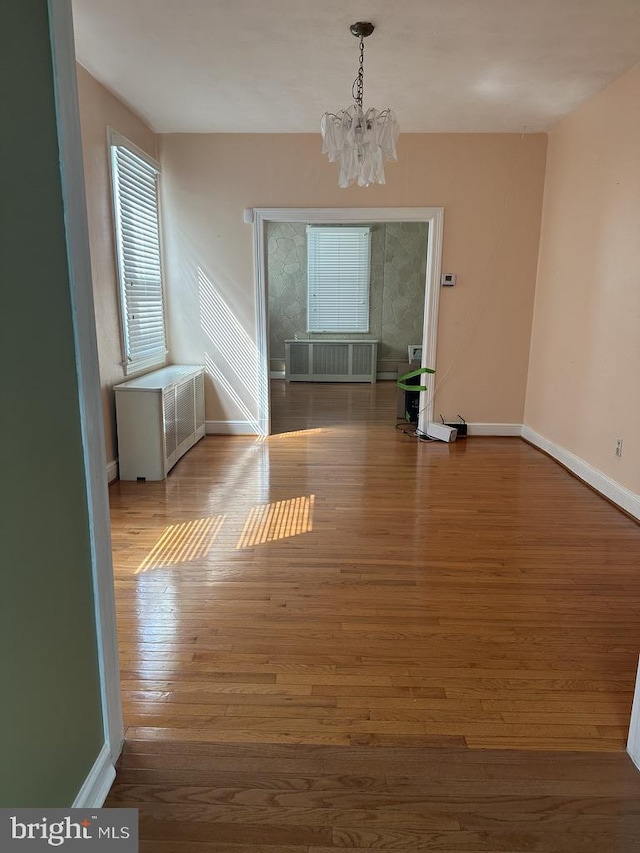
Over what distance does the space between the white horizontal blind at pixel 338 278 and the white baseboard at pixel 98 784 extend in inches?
324

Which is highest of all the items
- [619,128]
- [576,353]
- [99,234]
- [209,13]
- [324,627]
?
[209,13]

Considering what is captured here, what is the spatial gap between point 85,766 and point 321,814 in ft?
2.11

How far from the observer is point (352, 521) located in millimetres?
3504

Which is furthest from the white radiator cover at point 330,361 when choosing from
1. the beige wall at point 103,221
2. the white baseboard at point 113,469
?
the white baseboard at point 113,469

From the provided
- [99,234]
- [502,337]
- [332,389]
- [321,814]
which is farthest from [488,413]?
[321,814]

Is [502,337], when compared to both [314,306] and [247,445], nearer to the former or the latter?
[247,445]

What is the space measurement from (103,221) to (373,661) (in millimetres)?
3521

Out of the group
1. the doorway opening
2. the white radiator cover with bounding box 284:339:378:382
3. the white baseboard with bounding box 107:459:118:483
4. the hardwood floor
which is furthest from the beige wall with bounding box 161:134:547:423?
the white radiator cover with bounding box 284:339:378:382

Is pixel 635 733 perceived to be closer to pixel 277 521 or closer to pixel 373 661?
pixel 373 661

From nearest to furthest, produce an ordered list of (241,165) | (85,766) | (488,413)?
1. (85,766)
2. (241,165)
3. (488,413)

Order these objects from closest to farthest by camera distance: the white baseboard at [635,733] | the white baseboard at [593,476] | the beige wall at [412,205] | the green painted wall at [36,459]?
the green painted wall at [36,459] → the white baseboard at [635,733] → the white baseboard at [593,476] → the beige wall at [412,205]

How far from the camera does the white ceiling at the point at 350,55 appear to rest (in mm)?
2908

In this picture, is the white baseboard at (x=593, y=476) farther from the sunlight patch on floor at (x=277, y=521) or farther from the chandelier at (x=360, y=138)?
the chandelier at (x=360, y=138)

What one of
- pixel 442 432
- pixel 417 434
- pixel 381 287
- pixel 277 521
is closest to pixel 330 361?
pixel 381 287
